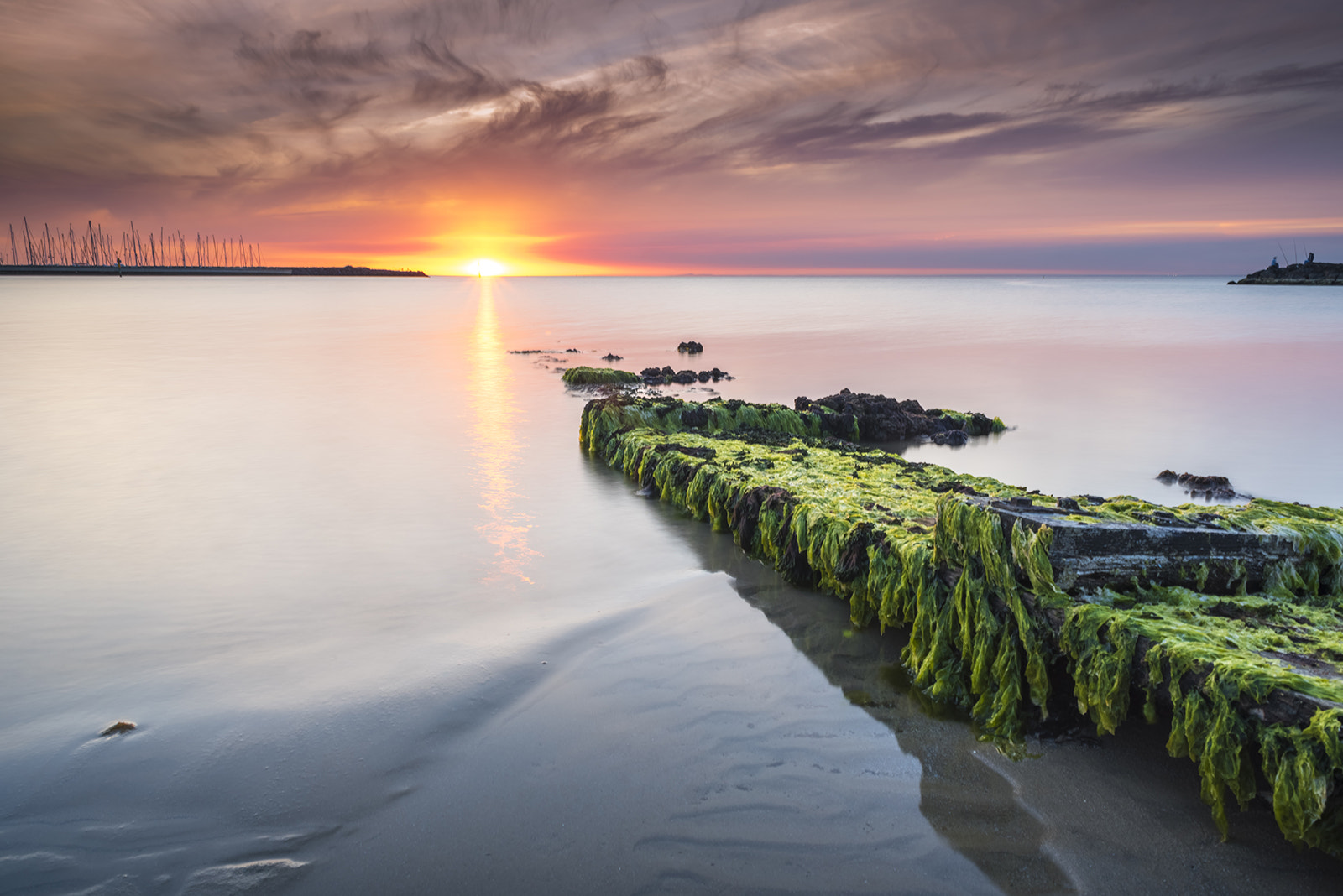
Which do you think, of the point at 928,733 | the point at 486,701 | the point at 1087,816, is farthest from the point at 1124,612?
the point at 486,701

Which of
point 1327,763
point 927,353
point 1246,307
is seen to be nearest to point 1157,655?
point 1327,763

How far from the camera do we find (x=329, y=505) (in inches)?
346

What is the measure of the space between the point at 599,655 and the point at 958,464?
7876 millimetres

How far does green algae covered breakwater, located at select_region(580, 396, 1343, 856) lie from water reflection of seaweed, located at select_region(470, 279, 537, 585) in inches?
108

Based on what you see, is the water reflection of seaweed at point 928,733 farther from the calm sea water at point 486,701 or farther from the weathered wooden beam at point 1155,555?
the weathered wooden beam at point 1155,555

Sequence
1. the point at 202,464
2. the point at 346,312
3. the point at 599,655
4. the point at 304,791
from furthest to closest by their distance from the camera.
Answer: the point at 346,312, the point at 202,464, the point at 599,655, the point at 304,791

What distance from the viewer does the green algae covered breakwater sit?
→ 10.00 feet

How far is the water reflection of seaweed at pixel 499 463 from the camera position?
7402 mm

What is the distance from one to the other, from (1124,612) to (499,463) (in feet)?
29.8

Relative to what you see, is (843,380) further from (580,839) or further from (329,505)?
(580,839)

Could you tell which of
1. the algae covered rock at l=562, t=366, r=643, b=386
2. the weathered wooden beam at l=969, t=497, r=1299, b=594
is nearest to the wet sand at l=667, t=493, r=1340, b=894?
the weathered wooden beam at l=969, t=497, r=1299, b=594

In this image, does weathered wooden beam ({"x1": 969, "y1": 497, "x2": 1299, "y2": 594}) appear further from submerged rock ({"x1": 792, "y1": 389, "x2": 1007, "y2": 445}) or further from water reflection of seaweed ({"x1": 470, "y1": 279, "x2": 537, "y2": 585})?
submerged rock ({"x1": 792, "y1": 389, "x2": 1007, "y2": 445})

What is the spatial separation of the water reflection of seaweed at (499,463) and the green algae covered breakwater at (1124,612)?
2733 millimetres

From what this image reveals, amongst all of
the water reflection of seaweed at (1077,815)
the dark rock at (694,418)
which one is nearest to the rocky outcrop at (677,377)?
the dark rock at (694,418)
